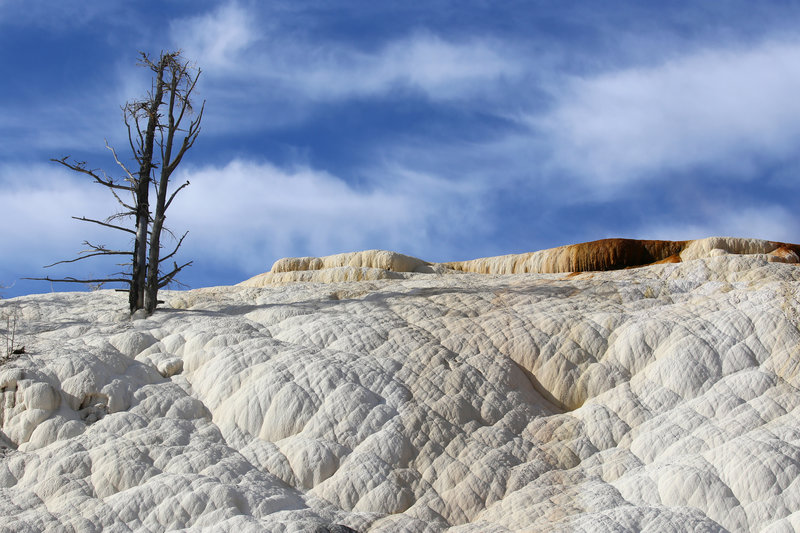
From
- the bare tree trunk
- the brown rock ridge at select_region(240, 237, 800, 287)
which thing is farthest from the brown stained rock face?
the bare tree trunk

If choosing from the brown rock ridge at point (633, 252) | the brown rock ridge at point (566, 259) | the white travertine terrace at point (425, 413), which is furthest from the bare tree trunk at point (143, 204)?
the brown rock ridge at point (633, 252)

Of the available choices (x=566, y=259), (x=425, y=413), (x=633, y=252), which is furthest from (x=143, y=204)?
(x=633, y=252)

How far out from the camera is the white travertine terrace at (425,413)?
865cm

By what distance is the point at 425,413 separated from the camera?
33.5 feet

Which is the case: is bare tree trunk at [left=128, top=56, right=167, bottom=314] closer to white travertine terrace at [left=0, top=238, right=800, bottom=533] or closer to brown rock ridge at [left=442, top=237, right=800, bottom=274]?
white travertine terrace at [left=0, top=238, right=800, bottom=533]

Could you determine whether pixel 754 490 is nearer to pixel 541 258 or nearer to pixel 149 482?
pixel 149 482

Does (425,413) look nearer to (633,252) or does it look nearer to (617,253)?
(617,253)

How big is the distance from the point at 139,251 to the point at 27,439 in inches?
227

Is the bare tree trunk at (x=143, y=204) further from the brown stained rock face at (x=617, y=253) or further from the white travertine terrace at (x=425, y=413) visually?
the brown stained rock face at (x=617, y=253)

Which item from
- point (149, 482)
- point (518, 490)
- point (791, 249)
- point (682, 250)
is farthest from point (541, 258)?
point (149, 482)

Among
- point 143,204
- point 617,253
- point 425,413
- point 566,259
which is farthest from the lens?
point 566,259

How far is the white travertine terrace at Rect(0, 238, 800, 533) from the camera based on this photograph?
28.4 feet

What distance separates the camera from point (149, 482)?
8.95 metres

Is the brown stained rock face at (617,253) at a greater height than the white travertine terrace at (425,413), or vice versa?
the brown stained rock face at (617,253)
